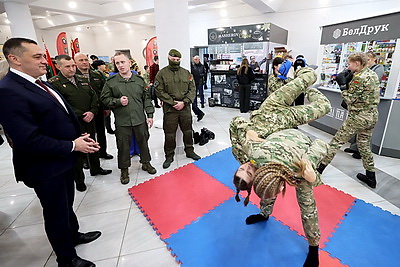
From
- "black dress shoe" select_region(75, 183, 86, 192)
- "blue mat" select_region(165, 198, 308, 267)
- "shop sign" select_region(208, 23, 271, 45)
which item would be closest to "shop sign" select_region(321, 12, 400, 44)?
"shop sign" select_region(208, 23, 271, 45)

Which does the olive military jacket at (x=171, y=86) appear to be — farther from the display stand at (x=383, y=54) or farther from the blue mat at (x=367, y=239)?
the display stand at (x=383, y=54)

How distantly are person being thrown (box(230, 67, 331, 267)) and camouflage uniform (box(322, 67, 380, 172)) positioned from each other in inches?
57.3

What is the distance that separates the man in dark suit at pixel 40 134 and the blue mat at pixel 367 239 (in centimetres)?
220

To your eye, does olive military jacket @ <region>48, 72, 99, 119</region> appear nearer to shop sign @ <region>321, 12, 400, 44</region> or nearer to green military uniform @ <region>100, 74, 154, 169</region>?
green military uniform @ <region>100, 74, 154, 169</region>

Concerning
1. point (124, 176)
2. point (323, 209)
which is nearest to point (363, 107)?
point (323, 209)

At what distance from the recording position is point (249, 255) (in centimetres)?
185

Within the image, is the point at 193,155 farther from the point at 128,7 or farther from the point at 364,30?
the point at 128,7

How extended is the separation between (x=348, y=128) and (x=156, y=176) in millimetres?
2769

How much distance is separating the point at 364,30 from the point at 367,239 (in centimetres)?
367

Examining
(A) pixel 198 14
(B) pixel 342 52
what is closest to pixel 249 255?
(B) pixel 342 52

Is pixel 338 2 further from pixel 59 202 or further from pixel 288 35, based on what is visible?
pixel 59 202

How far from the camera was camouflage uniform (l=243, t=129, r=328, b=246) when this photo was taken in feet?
4.23

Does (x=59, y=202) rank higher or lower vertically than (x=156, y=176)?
higher

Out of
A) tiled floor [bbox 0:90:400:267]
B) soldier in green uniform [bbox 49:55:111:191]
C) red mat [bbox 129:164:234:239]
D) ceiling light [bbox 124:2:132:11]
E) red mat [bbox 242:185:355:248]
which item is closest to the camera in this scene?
tiled floor [bbox 0:90:400:267]
